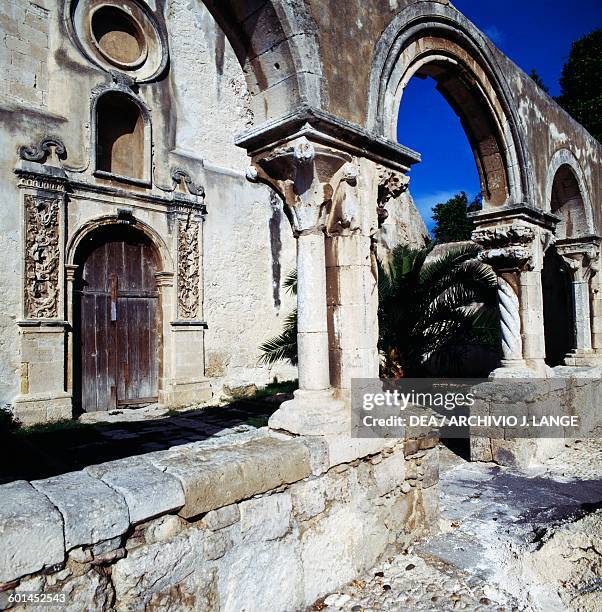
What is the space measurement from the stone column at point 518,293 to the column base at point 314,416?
3090mm

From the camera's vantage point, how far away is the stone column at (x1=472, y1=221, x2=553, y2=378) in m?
5.45

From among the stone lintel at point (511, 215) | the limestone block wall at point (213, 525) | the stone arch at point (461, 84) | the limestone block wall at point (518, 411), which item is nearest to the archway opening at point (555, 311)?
the limestone block wall at point (518, 411)

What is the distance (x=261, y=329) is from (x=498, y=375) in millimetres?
5633

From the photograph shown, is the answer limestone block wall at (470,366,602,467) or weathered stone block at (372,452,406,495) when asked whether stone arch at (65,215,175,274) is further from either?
weathered stone block at (372,452,406,495)

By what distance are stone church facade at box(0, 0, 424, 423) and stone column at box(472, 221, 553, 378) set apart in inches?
212

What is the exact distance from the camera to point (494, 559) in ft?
10.5

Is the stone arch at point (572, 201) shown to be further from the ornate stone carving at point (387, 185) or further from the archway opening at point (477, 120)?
the ornate stone carving at point (387, 185)

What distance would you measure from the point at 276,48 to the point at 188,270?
6.42 metres

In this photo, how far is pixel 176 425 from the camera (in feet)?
23.7

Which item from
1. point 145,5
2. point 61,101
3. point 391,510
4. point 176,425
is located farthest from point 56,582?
point 145,5

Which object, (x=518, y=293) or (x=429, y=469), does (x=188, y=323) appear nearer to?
(x=518, y=293)

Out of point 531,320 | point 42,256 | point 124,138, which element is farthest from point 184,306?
point 531,320

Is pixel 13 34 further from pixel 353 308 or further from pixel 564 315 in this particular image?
pixel 564 315

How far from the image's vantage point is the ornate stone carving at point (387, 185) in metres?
3.43
